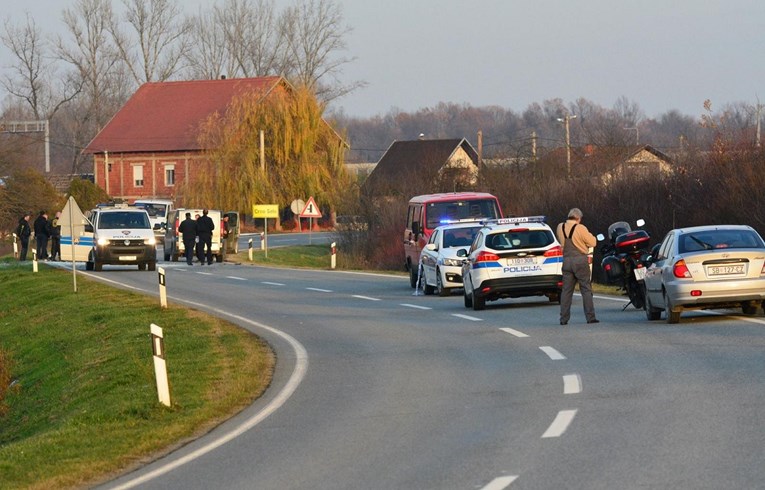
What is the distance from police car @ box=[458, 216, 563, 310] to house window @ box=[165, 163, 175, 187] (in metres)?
76.1

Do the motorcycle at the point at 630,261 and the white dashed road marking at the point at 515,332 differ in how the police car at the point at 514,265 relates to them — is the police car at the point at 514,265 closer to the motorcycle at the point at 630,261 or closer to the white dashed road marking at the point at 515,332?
the motorcycle at the point at 630,261

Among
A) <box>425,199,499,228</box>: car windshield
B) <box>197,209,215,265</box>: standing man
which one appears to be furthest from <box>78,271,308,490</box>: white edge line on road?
<box>197,209,215,265</box>: standing man

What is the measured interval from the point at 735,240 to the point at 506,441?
10.5 meters

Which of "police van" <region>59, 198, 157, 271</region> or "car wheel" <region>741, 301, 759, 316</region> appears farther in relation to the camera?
"police van" <region>59, 198, 157, 271</region>

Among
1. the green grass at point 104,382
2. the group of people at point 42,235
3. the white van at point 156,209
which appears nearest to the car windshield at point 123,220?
the group of people at point 42,235

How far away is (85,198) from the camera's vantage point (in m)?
84.4

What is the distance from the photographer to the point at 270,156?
8206 cm

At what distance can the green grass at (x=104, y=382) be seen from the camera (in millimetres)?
10977

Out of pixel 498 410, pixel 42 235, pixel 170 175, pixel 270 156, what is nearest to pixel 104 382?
pixel 498 410

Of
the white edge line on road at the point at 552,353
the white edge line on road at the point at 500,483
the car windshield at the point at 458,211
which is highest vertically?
the car windshield at the point at 458,211

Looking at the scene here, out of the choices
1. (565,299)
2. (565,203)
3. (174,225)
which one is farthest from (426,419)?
(174,225)

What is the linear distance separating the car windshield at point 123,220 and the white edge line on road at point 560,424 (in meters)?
34.7

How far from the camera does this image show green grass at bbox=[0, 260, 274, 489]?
36.0 feet

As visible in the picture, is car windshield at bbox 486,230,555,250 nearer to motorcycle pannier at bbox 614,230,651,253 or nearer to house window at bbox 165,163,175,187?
motorcycle pannier at bbox 614,230,651,253
